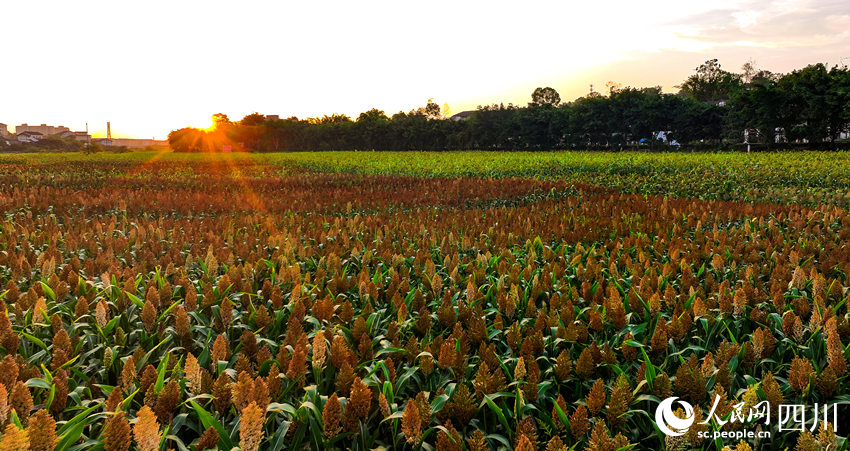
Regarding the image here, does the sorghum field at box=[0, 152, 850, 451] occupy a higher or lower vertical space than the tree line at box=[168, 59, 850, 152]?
lower

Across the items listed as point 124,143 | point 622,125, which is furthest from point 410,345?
point 124,143

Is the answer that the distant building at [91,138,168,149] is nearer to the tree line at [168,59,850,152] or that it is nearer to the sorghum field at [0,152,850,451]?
the tree line at [168,59,850,152]

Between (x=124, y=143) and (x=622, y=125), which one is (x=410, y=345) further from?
(x=124, y=143)

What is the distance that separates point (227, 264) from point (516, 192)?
8.82 m

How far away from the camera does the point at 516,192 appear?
12.2 meters

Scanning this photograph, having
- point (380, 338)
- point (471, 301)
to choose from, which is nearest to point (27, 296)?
point (380, 338)

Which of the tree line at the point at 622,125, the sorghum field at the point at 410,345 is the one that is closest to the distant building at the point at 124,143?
the tree line at the point at 622,125

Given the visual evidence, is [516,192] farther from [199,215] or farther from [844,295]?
[844,295]

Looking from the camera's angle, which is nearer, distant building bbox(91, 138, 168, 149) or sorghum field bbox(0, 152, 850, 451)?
sorghum field bbox(0, 152, 850, 451)

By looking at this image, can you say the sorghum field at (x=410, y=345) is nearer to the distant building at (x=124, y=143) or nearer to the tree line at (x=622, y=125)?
the tree line at (x=622, y=125)

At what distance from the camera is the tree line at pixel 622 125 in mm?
37875

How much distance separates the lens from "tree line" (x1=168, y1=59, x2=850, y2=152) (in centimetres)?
3788

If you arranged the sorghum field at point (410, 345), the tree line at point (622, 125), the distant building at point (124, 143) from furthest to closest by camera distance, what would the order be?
the distant building at point (124, 143)
the tree line at point (622, 125)
the sorghum field at point (410, 345)

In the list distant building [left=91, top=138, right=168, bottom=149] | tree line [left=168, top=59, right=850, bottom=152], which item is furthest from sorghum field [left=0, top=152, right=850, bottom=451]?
distant building [left=91, top=138, right=168, bottom=149]
